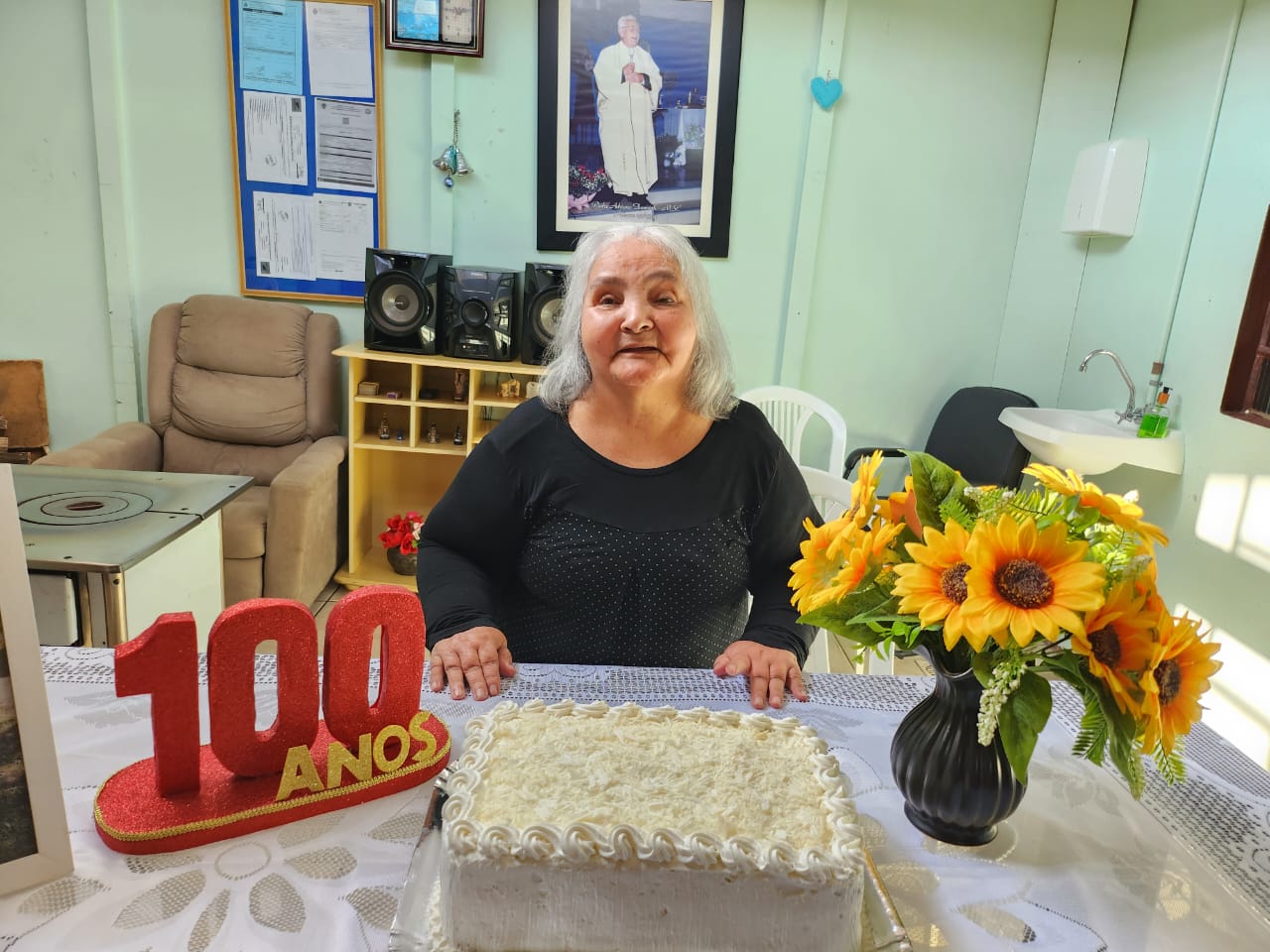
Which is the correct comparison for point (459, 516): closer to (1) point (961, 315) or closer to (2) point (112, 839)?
(2) point (112, 839)

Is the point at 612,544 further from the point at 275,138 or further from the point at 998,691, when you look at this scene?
the point at 275,138

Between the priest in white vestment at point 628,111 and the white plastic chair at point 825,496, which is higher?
the priest in white vestment at point 628,111

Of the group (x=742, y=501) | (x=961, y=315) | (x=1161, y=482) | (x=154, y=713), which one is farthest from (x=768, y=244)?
(x=154, y=713)

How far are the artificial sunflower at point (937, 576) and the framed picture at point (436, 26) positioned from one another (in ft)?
9.99

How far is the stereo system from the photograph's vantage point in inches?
122

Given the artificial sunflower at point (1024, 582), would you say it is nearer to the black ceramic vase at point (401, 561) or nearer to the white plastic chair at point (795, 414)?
the white plastic chair at point (795, 414)

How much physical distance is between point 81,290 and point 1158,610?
3.91 metres

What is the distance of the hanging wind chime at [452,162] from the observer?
3.26 m

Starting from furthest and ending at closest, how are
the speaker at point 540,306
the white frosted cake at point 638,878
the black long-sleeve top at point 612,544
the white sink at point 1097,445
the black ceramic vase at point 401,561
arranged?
the black ceramic vase at point 401,561, the speaker at point 540,306, the white sink at point 1097,445, the black long-sleeve top at point 612,544, the white frosted cake at point 638,878

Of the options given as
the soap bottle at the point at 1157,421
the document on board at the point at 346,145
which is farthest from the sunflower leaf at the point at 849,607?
the document on board at the point at 346,145

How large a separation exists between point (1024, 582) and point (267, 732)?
0.74m

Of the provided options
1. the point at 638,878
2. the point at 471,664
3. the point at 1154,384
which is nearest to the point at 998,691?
the point at 638,878

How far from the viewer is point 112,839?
0.77 meters

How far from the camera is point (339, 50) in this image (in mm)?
3213
